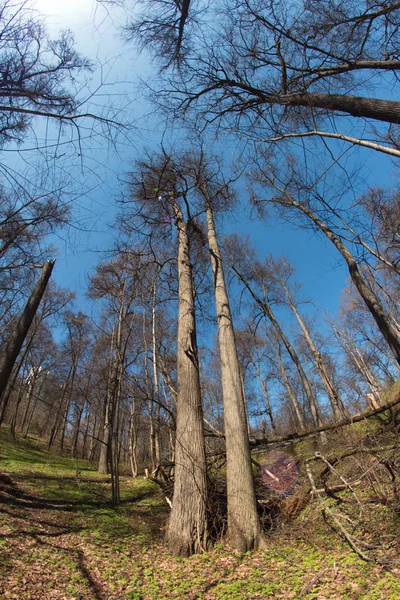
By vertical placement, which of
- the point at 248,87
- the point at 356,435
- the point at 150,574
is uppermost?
the point at 248,87

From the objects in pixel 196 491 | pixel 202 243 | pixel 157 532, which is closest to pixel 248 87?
pixel 202 243

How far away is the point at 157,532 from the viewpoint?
4.62 meters

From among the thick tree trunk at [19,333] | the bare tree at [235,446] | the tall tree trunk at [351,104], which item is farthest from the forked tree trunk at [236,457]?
the thick tree trunk at [19,333]

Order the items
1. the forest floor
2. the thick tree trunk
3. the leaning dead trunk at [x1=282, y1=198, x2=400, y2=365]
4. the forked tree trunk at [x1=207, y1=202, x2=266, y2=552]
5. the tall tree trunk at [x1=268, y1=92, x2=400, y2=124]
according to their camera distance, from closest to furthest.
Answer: the forest floor < the tall tree trunk at [x1=268, y1=92, x2=400, y2=124] < the forked tree trunk at [x1=207, y1=202, x2=266, y2=552] < the thick tree trunk < the leaning dead trunk at [x1=282, y1=198, x2=400, y2=365]

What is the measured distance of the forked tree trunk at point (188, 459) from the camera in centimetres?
381

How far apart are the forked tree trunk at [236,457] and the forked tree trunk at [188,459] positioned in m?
0.39

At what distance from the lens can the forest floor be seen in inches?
109

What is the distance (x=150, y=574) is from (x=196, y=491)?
1.00 metres

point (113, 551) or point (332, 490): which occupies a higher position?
point (332, 490)

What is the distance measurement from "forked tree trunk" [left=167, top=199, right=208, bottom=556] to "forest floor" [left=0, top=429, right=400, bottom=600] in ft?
0.75

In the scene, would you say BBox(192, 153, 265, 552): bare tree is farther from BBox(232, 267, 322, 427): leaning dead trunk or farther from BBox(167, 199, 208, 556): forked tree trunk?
BBox(232, 267, 322, 427): leaning dead trunk

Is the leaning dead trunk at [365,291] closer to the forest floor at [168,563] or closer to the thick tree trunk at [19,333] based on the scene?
the forest floor at [168,563]

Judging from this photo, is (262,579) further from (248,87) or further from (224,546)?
(248,87)

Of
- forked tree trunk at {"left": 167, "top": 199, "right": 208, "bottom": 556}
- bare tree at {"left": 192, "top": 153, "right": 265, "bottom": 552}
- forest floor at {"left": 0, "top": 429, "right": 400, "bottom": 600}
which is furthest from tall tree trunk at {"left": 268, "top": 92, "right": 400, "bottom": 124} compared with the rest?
forest floor at {"left": 0, "top": 429, "right": 400, "bottom": 600}
